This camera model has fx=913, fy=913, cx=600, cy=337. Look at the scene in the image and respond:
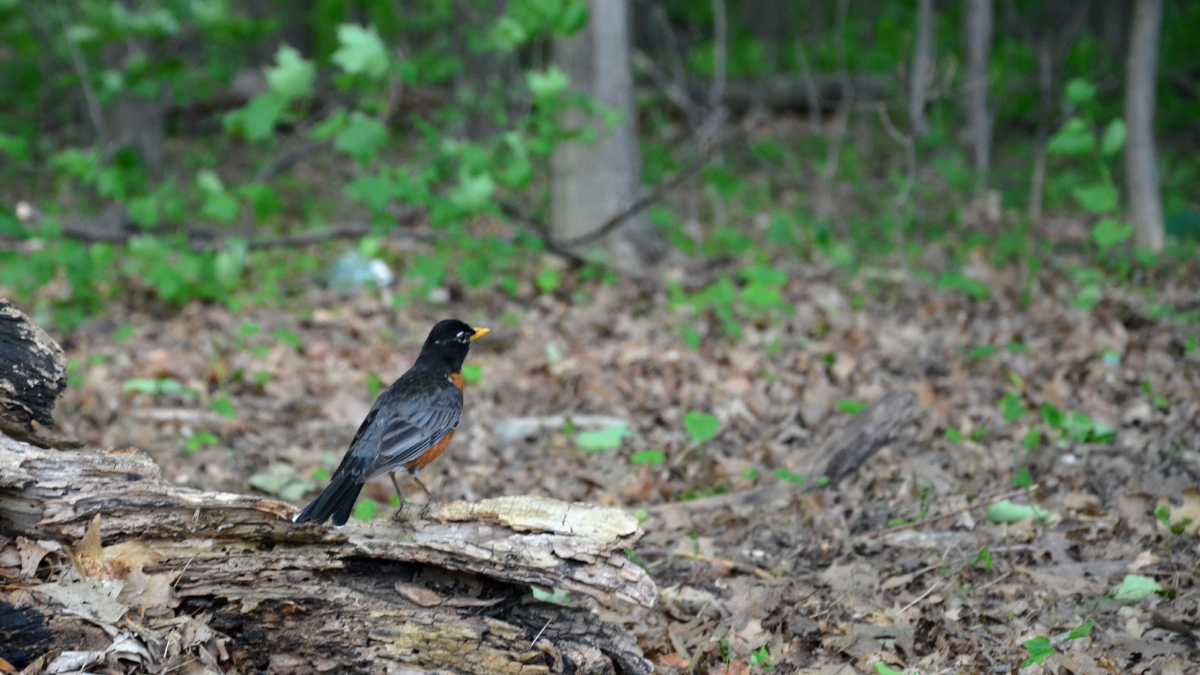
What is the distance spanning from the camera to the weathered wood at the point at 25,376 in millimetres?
3025

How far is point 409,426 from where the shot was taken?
3.80m

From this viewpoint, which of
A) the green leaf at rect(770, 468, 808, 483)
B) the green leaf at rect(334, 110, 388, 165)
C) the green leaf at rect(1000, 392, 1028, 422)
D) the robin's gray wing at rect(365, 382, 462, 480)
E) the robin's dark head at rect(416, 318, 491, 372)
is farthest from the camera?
the green leaf at rect(334, 110, 388, 165)

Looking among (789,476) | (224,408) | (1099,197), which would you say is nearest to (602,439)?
(789,476)

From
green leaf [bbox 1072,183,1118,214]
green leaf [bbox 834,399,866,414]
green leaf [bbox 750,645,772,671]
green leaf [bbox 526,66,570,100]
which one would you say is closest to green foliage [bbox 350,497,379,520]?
green leaf [bbox 750,645,772,671]

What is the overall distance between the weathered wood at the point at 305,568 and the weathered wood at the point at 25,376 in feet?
0.48

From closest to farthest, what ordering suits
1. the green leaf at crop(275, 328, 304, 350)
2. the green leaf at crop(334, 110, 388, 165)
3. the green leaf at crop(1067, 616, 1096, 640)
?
the green leaf at crop(1067, 616, 1096, 640) < the green leaf at crop(334, 110, 388, 165) < the green leaf at crop(275, 328, 304, 350)

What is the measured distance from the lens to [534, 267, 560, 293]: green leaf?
830 cm

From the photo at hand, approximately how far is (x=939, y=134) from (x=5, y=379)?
39.9 ft

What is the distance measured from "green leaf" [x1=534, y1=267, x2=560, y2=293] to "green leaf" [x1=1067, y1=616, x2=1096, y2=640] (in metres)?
5.65

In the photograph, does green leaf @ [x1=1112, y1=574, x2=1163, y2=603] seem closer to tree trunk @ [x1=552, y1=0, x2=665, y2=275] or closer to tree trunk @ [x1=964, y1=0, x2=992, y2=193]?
tree trunk @ [x1=552, y1=0, x2=665, y2=275]

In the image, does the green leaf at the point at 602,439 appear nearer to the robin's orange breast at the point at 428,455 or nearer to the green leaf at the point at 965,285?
the robin's orange breast at the point at 428,455

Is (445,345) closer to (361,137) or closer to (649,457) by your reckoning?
(649,457)

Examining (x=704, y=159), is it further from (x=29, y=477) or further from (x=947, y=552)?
(x=29, y=477)

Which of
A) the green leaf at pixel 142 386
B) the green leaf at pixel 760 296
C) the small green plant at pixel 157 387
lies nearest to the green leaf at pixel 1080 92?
the green leaf at pixel 760 296
